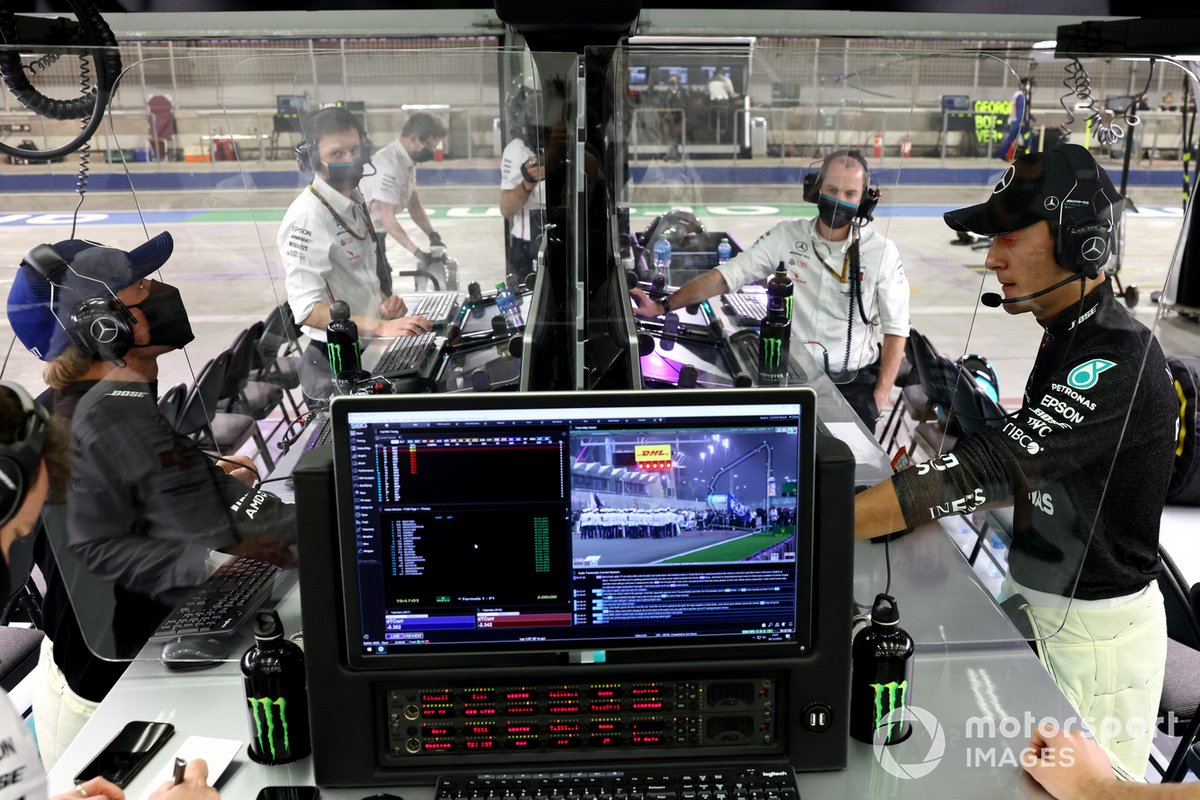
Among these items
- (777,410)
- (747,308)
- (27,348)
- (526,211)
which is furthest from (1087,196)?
(27,348)

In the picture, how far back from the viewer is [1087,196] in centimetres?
169

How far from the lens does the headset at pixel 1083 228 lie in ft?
5.55

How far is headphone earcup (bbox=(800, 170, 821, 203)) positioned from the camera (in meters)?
2.88

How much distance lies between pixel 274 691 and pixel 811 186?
2.22 m

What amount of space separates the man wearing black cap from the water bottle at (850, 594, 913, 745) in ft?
1.08

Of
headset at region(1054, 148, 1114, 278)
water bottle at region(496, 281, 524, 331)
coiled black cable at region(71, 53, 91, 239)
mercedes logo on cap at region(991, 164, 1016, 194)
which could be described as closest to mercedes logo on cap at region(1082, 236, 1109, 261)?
headset at region(1054, 148, 1114, 278)

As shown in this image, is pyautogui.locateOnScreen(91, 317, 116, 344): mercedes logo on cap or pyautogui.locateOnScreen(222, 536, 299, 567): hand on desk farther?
pyautogui.locateOnScreen(91, 317, 116, 344): mercedes logo on cap

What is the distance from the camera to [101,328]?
1858mm

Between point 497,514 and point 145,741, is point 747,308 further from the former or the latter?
point 145,741

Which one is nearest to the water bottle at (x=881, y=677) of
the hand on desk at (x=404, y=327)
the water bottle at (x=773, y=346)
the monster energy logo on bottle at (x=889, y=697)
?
the monster energy logo on bottle at (x=889, y=697)

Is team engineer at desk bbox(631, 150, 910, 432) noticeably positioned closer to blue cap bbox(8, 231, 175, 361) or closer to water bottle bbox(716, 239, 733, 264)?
water bottle bbox(716, 239, 733, 264)

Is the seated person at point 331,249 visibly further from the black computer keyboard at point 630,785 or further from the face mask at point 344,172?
the black computer keyboard at point 630,785

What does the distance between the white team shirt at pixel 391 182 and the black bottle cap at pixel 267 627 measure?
54.8 inches

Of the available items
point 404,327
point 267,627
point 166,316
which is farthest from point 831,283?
point 267,627
